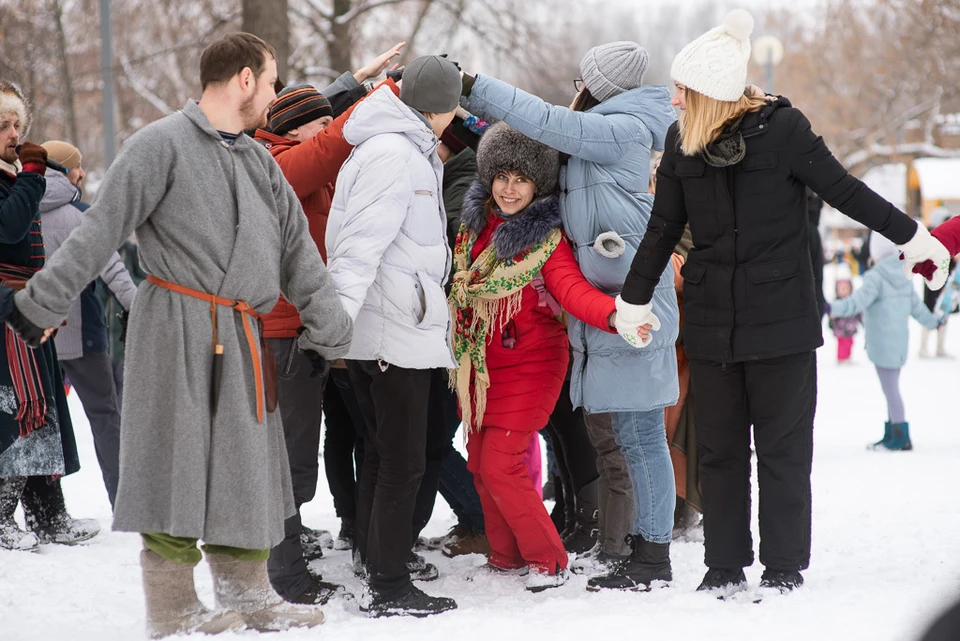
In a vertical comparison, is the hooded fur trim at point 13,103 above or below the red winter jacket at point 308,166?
above

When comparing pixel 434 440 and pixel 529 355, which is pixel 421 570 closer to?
pixel 434 440

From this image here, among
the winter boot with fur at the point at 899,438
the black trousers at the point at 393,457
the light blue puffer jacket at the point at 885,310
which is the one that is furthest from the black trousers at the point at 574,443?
the light blue puffer jacket at the point at 885,310

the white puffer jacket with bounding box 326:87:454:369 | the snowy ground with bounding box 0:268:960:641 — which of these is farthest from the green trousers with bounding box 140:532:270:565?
the white puffer jacket with bounding box 326:87:454:369

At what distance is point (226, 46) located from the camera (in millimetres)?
3236

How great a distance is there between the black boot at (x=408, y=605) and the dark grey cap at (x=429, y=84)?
1845 mm

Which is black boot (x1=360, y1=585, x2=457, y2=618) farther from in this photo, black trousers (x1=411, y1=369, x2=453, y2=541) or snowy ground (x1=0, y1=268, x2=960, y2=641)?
black trousers (x1=411, y1=369, x2=453, y2=541)

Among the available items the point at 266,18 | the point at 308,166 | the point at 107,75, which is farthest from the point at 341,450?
the point at 107,75

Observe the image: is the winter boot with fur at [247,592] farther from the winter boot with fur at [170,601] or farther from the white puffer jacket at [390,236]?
the white puffer jacket at [390,236]

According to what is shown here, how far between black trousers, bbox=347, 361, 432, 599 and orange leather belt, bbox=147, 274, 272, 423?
0.55 m

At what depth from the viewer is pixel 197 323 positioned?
3.12m

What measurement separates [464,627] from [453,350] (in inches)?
48.2

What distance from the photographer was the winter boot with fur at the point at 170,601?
3.18 metres

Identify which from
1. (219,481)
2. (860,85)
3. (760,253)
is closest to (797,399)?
(760,253)

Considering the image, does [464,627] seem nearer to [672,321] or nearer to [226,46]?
[672,321]
